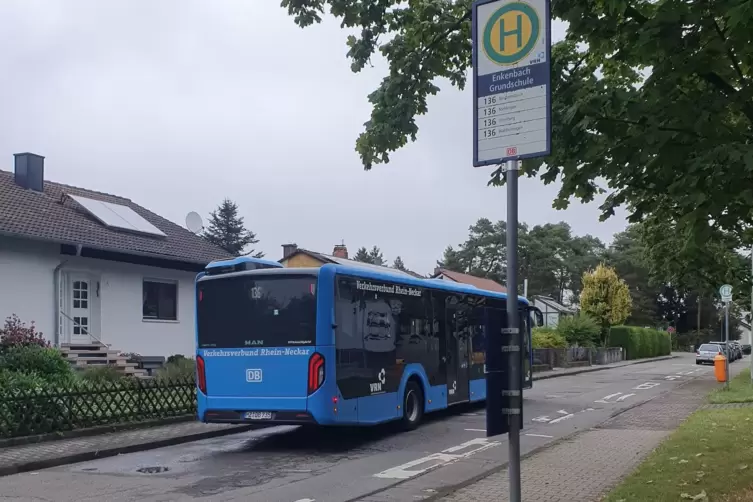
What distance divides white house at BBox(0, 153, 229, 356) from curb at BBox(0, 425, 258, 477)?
8.90 m

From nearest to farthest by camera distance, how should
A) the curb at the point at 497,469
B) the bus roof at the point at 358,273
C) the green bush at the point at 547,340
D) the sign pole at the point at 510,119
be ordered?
the sign pole at the point at 510,119, the curb at the point at 497,469, the bus roof at the point at 358,273, the green bush at the point at 547,340

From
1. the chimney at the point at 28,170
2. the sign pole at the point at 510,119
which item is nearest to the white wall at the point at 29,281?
the chimney at the point at 28,170

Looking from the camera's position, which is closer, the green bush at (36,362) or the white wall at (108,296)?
the green bush at (36,362)

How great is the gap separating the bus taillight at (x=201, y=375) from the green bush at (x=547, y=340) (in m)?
29.1

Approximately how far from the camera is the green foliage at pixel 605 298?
5359cm

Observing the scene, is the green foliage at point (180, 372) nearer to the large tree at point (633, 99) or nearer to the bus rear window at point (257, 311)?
the bus rear window at point (257, 311)

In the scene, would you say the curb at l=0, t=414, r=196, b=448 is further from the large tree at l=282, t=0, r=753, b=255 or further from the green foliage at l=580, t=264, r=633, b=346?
the green foliage at l=580, t=264, r=633, b=346

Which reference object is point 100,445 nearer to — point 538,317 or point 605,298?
point 538,317

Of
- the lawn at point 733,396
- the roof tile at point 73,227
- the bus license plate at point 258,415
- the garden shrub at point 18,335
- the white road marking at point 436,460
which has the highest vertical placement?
the roof tile at point 73,227

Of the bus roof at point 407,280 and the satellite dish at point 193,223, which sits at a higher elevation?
the satellite dish at point 193,223

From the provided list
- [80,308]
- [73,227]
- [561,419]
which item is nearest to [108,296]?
[80,308]

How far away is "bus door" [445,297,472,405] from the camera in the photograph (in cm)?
1686

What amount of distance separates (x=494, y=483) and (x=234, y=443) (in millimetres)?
6055

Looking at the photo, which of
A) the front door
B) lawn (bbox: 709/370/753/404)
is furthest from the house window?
lawn (bbox: 709/370/753/404)
